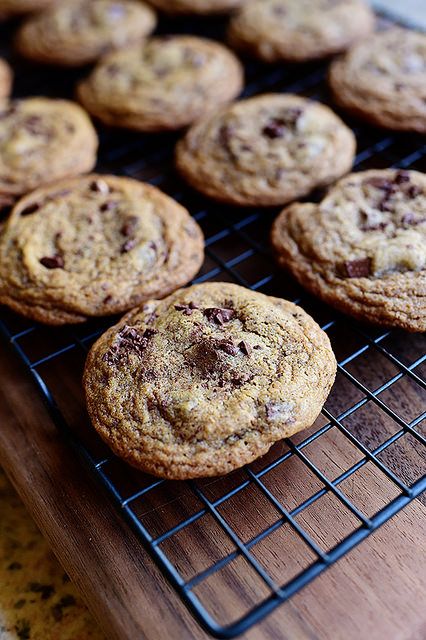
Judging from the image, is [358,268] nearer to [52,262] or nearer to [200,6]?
[52,262]

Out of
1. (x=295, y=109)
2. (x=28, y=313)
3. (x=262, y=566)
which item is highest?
(x=295, y=109)

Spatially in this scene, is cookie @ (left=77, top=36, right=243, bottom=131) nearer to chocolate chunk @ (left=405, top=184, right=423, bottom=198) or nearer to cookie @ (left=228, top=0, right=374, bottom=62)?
cookie @ (left=228, top=0, right=374, bottom=62)

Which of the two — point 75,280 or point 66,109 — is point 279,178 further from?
point 66,109

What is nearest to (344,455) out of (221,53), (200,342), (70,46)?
(200,342)

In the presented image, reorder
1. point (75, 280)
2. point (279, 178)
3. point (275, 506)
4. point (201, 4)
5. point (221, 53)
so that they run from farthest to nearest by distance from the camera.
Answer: point (201, 4) < point (221, 53) < point (279, 178) < point (75, 280) < point (275, 506)

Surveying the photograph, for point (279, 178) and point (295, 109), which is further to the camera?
point (295, 109)

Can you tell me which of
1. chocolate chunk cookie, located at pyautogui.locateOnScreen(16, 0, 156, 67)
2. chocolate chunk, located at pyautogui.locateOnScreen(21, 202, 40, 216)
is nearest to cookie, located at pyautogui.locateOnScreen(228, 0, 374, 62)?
chocolate chunk cookie, located at pyautogui.locateOnScreen(16, 0, 156, 67)
